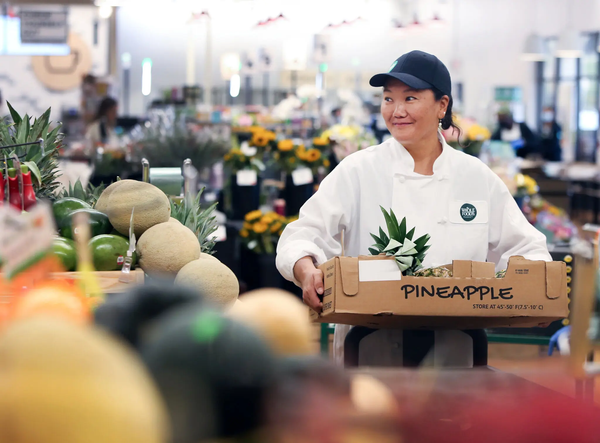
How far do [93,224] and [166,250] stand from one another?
0.74 feet

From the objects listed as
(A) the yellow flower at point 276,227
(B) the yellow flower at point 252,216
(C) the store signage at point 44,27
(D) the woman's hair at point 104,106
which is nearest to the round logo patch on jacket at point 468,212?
(A) the yellow flower at point 276,227

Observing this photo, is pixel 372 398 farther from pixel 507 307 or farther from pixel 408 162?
pixel 408 162

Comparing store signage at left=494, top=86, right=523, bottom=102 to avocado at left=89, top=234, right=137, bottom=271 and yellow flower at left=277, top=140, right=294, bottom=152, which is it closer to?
yellow flower at left=277, top=140, right=294, bottom=152

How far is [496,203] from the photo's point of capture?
2482 mm

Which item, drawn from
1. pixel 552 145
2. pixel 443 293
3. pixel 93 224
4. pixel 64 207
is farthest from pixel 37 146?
pixel 552 145

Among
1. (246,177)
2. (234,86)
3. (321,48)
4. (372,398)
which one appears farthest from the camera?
(234,86)

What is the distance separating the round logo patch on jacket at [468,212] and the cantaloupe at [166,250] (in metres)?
0.91

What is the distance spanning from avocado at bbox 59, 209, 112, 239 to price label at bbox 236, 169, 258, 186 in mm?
4434

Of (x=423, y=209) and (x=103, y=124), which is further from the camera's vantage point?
(x=103, y=124)

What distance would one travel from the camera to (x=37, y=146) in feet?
7.41

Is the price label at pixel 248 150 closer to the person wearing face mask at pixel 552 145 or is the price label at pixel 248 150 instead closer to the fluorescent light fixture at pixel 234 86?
the fluorescent light fixture at pixel 234 86

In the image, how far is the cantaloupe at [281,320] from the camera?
73cm

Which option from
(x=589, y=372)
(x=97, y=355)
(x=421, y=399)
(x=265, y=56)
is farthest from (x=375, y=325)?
(x=265, y=56)

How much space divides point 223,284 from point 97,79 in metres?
9.44
